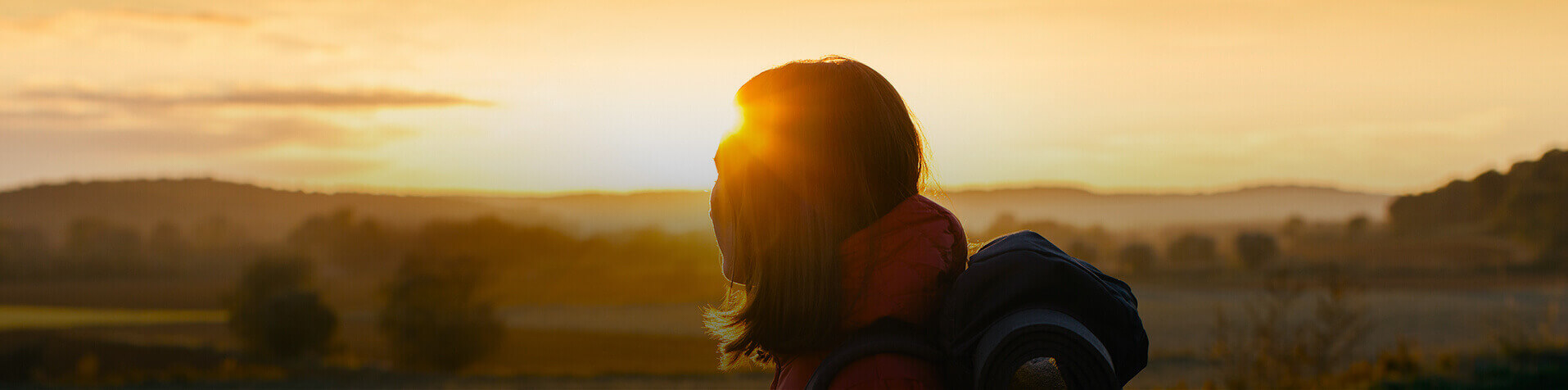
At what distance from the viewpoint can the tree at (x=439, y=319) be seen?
168 feet

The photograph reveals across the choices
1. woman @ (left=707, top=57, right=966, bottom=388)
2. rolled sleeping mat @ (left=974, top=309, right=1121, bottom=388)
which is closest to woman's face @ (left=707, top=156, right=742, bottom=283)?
woman @ (left=707, top=57, right=966, bottom=388)

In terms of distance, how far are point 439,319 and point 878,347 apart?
52800 millimetres

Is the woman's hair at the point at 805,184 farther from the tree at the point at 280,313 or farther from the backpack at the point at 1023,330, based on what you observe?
the tree at the point at 280,313

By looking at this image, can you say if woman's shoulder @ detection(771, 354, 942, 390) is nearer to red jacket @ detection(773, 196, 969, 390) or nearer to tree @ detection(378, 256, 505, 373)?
red jacket @ detection(773, 196, 969, 390)

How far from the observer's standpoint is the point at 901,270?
7.82 feet

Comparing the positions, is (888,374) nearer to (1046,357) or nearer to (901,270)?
(901,270)

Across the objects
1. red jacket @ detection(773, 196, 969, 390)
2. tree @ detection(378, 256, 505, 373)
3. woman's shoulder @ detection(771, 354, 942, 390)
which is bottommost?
tree @ detection(378, 256, 505, 373)

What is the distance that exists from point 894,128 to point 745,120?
36 cm

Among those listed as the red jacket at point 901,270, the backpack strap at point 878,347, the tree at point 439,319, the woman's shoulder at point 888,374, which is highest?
the red jacket at point 901,270

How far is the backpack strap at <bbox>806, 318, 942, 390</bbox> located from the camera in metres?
2.29

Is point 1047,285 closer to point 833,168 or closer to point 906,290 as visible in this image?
point 906,290

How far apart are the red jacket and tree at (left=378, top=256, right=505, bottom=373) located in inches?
2021

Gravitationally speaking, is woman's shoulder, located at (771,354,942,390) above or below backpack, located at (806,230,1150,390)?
below

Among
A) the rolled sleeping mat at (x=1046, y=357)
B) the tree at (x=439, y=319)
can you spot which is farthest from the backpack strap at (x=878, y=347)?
the tree at (x=439, y=319)
